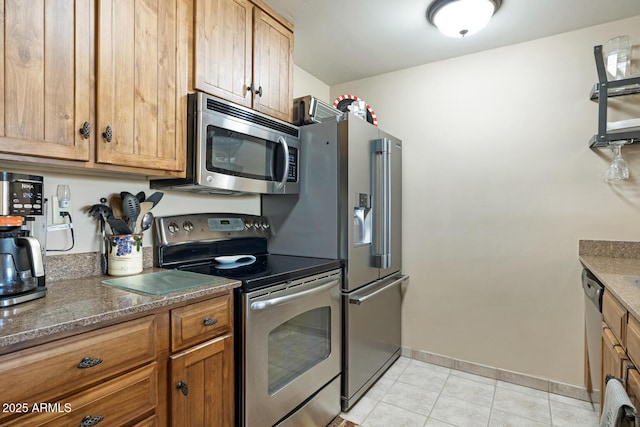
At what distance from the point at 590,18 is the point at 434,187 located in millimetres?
1363

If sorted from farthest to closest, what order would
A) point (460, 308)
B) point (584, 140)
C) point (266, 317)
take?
point (460, 308) → point (584, 140) → point (266, 317)

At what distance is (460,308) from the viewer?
2.52 meters

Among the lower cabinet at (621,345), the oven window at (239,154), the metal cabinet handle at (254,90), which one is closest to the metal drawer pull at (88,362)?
the oven window at (239,154)

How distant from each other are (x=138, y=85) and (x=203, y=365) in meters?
1.11

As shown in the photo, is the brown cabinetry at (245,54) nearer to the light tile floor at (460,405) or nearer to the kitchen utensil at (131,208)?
the kitchen utensil at (131,208)

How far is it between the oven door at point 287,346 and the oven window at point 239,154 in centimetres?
64

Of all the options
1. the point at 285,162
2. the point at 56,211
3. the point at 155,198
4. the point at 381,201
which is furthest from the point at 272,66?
the point at 56,211

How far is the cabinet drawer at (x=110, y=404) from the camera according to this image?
83 centimetres

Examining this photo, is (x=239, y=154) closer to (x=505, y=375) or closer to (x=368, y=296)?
(x=368, y=296)

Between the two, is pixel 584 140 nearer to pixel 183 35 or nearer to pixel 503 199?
pixel 503 199

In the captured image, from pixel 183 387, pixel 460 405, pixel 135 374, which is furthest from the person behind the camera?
pixel 460 405

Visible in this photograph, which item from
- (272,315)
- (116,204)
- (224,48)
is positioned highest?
(224,48)

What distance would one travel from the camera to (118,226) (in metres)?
1.50

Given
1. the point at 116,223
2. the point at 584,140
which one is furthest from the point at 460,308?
the point at 116,223
